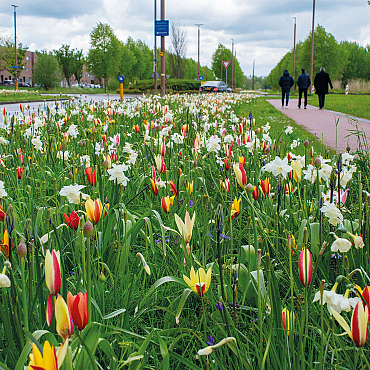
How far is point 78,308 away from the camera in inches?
33.3

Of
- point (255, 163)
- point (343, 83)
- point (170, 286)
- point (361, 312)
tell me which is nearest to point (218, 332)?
point (170, 286)

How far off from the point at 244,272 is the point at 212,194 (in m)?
1.38

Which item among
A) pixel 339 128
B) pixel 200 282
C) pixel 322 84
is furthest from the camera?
pixel 322 84

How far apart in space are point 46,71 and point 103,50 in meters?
7.49

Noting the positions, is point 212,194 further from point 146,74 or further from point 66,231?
point 146,74

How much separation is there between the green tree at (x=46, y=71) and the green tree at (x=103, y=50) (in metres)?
4.70

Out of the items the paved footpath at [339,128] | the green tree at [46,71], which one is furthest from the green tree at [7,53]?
the paved footpath at [339,128]

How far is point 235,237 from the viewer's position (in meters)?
2.26

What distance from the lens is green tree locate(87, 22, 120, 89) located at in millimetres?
49281

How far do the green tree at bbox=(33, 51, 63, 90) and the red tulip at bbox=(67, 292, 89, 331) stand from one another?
5118 centimetres

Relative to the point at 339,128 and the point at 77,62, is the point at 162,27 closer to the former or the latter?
the point at 339,128

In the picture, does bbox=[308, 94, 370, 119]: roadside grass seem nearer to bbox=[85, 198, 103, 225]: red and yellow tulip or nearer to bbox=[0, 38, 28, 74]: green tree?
bbox=[85, 198, 103, 225]: red and yellow tulip

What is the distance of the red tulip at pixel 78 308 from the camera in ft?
2.76

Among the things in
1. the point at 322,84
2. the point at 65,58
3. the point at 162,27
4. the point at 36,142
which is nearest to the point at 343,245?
the point at 36,142
